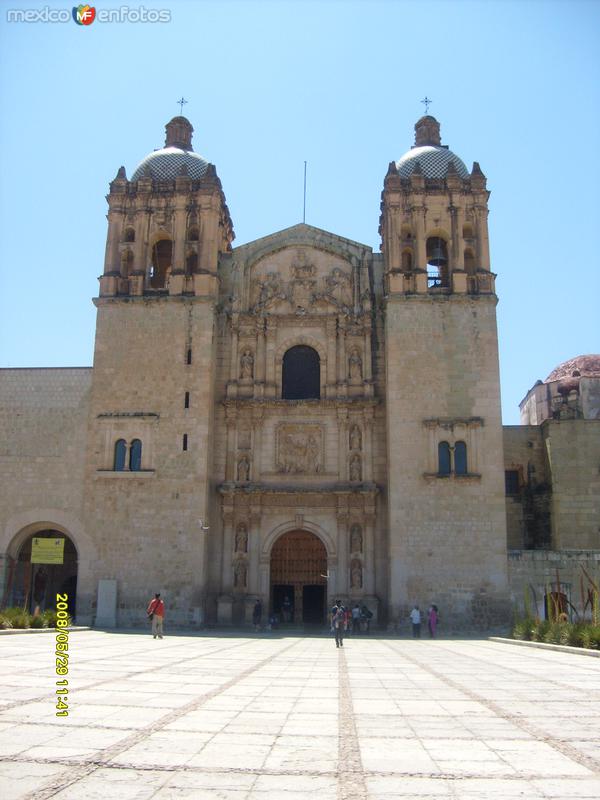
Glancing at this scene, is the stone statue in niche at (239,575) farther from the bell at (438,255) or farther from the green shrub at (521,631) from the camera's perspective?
the bell at (438,255)

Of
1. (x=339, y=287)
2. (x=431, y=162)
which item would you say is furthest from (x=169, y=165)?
(x=431, y=162)

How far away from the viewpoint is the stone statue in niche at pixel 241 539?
A: 1062 inches

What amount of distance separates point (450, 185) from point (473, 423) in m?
9.80

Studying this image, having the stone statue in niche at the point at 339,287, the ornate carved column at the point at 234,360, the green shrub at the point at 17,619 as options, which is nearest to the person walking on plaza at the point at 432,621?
the ornate carved column at the point at 234,360

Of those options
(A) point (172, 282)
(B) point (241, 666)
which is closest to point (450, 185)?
(A) point (172, 282)

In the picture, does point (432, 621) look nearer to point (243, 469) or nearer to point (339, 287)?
point (243, 469)

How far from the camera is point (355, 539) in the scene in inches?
1054

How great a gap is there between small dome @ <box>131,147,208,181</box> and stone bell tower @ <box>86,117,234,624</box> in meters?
0.08

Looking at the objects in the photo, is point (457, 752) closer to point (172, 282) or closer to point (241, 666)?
point (241, 666)

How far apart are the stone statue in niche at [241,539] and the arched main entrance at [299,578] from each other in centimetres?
117

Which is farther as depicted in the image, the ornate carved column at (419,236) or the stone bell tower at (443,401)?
the ornate carved column at (419,236)

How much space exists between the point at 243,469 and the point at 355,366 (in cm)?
580

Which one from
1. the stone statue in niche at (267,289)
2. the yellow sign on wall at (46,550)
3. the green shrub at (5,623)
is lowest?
the green shrub at (5,623)

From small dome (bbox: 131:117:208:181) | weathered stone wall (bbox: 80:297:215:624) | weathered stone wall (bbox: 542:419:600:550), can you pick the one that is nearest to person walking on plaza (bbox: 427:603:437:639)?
weathered stone wall (bbox: 542:419:600:550)
